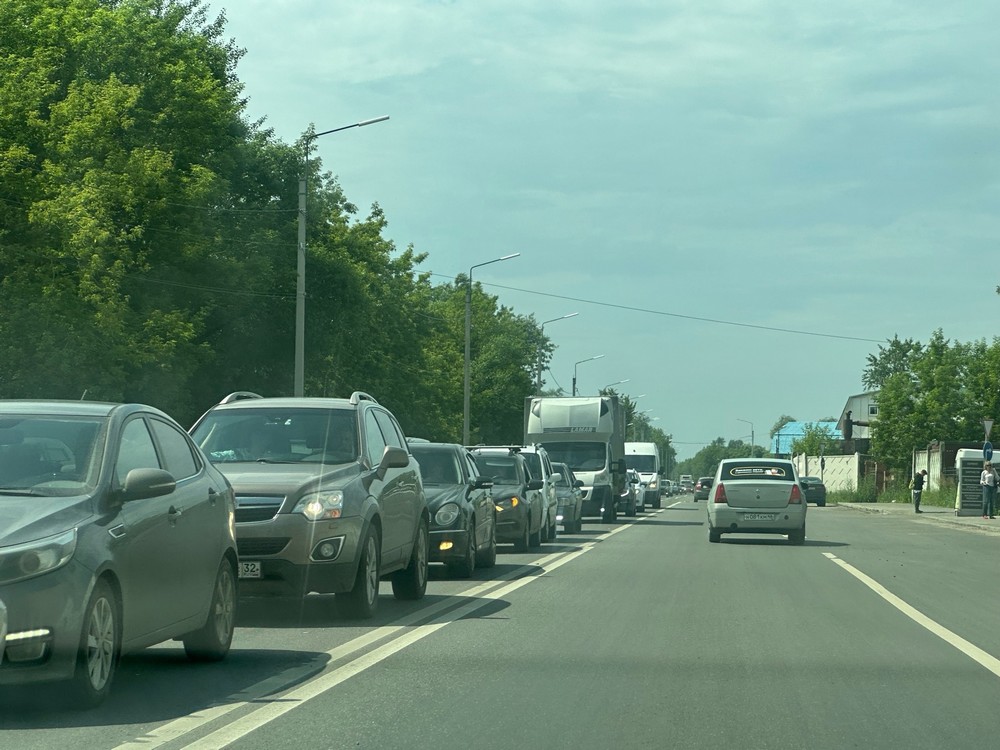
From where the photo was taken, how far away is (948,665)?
9.91 metres

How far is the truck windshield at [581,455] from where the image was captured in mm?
38000

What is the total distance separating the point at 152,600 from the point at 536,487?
615 inches

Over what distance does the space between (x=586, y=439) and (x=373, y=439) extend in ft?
82.5

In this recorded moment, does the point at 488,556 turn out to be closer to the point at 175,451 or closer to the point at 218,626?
the point at 218,626

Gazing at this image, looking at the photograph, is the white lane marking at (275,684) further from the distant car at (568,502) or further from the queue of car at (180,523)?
the distant car at (568,502)

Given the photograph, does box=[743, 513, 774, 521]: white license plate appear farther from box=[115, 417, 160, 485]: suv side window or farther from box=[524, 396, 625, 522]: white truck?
box=[115, 417, 160, 485]: suv side window

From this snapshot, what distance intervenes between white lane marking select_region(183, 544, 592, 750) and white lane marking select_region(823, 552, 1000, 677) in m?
3.83

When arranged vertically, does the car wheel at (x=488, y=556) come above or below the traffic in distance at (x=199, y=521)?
below

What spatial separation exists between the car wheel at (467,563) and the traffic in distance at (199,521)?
2 centimetres

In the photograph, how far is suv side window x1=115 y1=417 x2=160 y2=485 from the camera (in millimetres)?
8227

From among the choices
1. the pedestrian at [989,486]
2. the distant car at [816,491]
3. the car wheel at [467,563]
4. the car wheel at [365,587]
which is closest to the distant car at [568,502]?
the car wheel at [467,563]

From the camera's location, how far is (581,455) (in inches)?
1506

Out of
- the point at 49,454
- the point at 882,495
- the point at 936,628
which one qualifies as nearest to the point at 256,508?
the point at 49,454

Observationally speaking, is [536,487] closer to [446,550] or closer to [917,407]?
[446,550]
